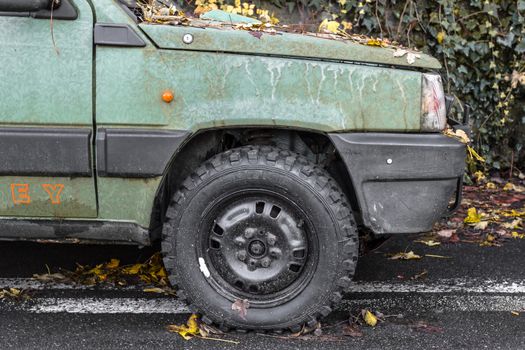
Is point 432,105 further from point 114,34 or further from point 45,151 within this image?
point 45,151

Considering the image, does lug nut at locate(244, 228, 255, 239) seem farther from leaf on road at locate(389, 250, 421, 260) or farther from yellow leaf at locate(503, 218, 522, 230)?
yellow leaf at locate(503, 218, 522, 230)

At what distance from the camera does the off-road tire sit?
3.30 m

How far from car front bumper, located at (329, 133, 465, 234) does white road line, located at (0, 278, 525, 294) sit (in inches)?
29.5

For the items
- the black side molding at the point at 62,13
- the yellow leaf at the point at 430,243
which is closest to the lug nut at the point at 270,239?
the black side molding at the point at 62,13

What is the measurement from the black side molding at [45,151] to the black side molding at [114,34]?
404 millimetres

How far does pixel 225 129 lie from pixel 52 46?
85cm

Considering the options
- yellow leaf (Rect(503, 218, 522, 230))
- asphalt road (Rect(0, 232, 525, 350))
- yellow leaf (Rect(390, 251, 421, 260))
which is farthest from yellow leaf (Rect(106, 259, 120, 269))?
yellow leaf (Rect(503, 218, 522, 230))

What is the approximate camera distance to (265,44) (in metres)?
3.28

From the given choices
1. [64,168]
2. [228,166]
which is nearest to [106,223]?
[64,168]

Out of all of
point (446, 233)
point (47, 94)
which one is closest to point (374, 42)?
point (47, 94)

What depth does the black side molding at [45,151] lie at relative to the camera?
3.27 m

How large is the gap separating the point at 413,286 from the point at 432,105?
120 centimetres

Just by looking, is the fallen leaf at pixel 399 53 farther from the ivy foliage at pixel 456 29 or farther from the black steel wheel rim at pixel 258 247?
the ivy foliage at pixel 456 29

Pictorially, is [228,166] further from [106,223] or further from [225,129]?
[106,223]
